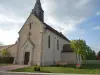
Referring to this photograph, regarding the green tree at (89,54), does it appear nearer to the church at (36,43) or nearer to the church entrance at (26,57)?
the church at (36,43)

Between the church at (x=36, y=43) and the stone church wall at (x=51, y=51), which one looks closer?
the church at (x=36, y=43)

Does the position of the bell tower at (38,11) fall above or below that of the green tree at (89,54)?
above

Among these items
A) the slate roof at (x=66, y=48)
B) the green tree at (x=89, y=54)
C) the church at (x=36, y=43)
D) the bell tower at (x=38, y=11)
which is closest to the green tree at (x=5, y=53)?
the church at (x=36, y=43)

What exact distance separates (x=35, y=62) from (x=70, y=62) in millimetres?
13162

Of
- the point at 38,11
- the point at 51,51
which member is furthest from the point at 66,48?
the point at 38,11

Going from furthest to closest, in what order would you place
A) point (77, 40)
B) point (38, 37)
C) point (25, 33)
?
point (25, 33)
point (38, 37)
point (77, 40)

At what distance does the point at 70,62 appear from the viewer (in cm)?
3953

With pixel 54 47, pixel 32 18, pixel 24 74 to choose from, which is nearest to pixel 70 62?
pixel 54 47

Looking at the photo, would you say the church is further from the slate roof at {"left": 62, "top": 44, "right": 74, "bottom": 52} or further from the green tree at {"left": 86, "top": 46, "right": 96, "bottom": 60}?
the green tree at {"left": 86, "top": 46, "right": 96, "bottom": 60}

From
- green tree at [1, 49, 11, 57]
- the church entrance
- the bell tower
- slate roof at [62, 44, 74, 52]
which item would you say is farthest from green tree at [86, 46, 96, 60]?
green tree at [1, 49, 11, 57]

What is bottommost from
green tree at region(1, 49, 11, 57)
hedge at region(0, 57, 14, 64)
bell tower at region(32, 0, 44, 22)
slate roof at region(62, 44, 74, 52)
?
hedge at region(0, 57, 14, 64)

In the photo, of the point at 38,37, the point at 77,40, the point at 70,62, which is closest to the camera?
the point at 77,40

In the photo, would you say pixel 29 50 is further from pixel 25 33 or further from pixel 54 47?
pixel 54 47

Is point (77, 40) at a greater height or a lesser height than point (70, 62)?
greater
